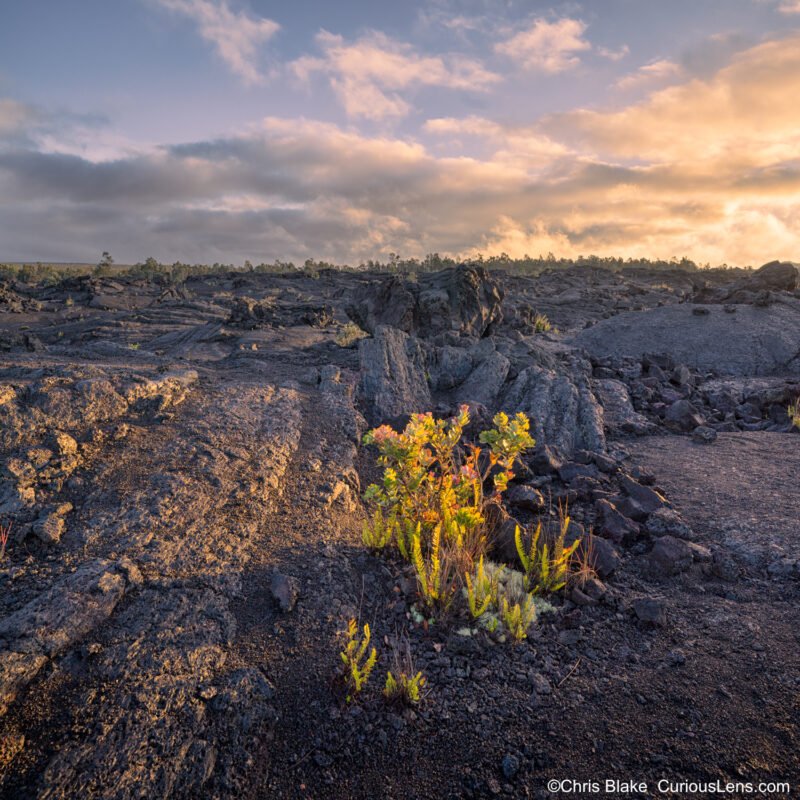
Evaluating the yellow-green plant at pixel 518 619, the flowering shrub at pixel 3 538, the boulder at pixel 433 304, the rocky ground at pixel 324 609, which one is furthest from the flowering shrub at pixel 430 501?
the boulder at pixel 433 304

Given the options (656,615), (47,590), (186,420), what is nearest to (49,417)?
(186,420)

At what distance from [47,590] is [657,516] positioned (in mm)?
4256

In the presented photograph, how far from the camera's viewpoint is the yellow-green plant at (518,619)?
2572 millimetres

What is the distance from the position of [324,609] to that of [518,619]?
3.79 feet

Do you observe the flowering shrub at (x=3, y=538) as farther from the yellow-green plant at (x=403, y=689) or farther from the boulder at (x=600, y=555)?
the boulder at (x=600, y=555)

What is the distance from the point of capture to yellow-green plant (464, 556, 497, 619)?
269cm

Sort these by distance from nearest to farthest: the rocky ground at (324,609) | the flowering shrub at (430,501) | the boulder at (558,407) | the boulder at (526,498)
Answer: the rocky ground at (324,609), the flowering shrub at (430,501), the boulder at (526,498), the boulder at (558,407)

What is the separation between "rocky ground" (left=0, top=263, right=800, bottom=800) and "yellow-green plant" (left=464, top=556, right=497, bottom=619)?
0.15 m

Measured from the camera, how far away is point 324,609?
→ 2.68 m

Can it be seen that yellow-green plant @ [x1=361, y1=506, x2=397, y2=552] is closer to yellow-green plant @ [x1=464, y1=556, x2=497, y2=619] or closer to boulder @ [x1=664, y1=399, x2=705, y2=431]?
yellow-green plant @ [x1=464, y1=556, x2=497, y2=619]

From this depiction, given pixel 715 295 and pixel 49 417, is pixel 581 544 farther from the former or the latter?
pixel 715 295

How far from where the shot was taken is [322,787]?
6.02ft

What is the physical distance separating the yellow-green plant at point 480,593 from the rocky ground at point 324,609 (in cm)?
15

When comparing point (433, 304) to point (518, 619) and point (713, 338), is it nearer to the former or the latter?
point (713, 338)
